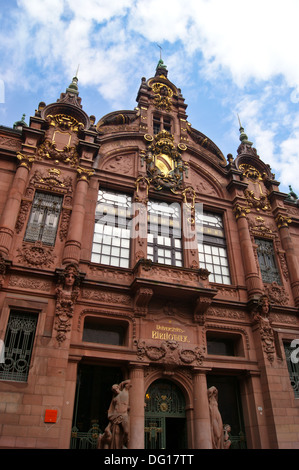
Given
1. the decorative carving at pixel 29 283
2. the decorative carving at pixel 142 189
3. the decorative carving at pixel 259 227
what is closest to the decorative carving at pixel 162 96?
the decorative carving at pixel 142 189

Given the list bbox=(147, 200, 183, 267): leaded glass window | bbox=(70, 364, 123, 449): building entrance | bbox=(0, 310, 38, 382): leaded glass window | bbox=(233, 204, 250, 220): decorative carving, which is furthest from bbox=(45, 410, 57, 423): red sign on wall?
bbox=(233, 204, 250, 220): decorative carving

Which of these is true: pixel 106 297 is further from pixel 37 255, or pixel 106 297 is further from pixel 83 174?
pixel 83 174

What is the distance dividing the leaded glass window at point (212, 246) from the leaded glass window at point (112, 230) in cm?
405

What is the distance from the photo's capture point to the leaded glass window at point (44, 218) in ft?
51.9

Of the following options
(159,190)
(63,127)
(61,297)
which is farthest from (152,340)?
(63,127)

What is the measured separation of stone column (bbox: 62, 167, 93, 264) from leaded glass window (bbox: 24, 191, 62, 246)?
884 mm

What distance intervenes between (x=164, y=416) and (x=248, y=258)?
8764 millimetres

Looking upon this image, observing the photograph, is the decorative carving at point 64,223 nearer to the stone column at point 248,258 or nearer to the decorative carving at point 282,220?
the stone column at point 248,258

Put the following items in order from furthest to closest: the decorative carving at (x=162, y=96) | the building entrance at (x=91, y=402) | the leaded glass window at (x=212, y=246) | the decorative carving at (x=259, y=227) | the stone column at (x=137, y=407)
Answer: the decorative carving at (x=162, y=96)
the decorative carving at (x=259, y=227)
the leaded glass window at (x=212, y=246)
the building entrance at (x=91, y=402)
the stone column at (x=137, y=407)

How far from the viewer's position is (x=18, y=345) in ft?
43.2

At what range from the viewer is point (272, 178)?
23641 mm

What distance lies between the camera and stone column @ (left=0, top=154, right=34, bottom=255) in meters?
14.4

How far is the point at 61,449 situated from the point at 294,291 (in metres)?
13.5

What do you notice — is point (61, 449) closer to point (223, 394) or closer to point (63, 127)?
point (223, 394)
